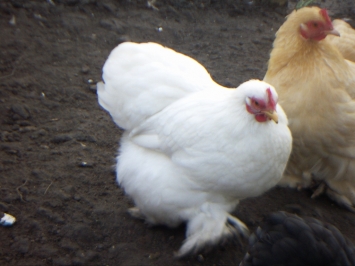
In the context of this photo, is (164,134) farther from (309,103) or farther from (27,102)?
(27,102)

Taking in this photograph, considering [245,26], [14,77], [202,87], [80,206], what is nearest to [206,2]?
[245,26]

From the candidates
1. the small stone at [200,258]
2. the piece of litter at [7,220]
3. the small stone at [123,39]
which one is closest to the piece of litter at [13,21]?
the small stone at [123,39]

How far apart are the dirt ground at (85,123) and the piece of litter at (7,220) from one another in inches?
1.1

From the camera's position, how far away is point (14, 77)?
155 inches

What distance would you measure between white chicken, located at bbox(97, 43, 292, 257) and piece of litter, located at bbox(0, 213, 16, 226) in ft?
2.27

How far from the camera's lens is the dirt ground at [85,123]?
2.70 m

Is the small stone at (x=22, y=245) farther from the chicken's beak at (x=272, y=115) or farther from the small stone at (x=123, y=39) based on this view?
the small stone at (x=123, y=39)

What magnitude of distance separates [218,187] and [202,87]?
72 cm

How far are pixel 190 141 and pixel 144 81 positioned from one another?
1.87 ft

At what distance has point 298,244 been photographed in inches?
82.4

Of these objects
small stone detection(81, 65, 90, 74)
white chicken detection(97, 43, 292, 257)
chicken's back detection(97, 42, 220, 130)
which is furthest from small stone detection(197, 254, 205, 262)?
small stone detection(81, 65, 90, 74)

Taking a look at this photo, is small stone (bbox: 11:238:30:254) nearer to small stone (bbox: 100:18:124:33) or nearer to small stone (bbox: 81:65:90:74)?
small stone (bbox: 81:65:90:74)

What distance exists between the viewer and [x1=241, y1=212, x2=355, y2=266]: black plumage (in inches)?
80.0

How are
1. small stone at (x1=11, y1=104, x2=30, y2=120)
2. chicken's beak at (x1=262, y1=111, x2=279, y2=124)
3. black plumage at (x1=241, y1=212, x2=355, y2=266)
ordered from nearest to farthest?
black plumage at (x1=241, y1=212, x2=355, y2=266) → chicken's beak at (x1=262, y1=111, x2=279, y2=124) → small stone at (x1=11, y1=104, x2=30, y2=120)
